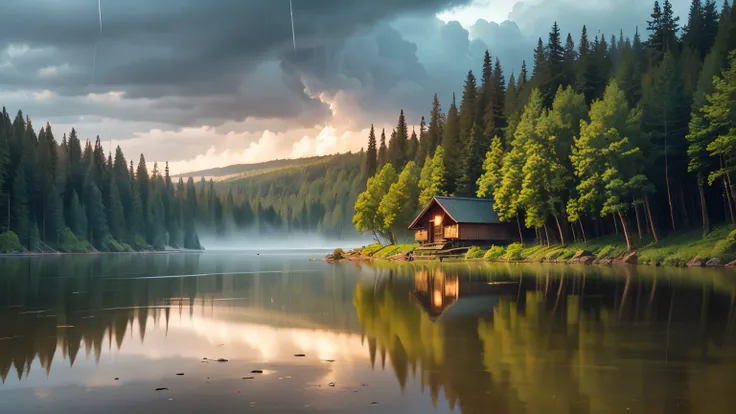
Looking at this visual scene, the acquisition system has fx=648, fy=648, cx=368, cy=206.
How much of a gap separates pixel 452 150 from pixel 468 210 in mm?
26374

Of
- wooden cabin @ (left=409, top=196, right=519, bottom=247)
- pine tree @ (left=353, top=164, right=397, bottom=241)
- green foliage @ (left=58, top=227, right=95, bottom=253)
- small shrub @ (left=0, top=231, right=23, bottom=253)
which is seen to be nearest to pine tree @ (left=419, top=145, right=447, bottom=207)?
pine tree @ (left=353, top=164, right=397, bottom=241)

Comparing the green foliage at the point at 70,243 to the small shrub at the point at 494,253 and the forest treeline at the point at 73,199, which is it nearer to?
the forest treeline at the point at 73,199

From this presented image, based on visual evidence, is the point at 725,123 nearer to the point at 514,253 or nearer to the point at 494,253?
the point at 514,253

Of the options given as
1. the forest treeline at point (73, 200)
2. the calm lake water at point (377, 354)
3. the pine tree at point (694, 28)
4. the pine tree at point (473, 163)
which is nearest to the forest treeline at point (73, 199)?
the forest treeline at point (73, 200)

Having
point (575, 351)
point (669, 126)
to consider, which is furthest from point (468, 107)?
point (575, 351)

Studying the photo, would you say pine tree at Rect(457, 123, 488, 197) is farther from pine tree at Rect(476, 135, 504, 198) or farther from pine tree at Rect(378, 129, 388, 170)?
pine tree at Rect(378, 129, 388, 170)

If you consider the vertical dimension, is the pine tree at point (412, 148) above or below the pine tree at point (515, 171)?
above

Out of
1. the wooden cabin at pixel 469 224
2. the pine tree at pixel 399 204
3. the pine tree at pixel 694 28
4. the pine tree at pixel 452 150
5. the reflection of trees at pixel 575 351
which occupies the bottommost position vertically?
the reflection of trees at pixel 575 351

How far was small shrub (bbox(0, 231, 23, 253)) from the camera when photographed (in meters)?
104

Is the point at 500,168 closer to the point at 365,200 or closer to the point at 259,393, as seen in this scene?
the point at 365,200

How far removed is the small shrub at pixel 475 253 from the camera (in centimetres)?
7250

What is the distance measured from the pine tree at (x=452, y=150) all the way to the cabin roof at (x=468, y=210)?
13371 mm

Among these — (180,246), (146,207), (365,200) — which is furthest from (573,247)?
(180,246)

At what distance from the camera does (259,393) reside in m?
10.6
